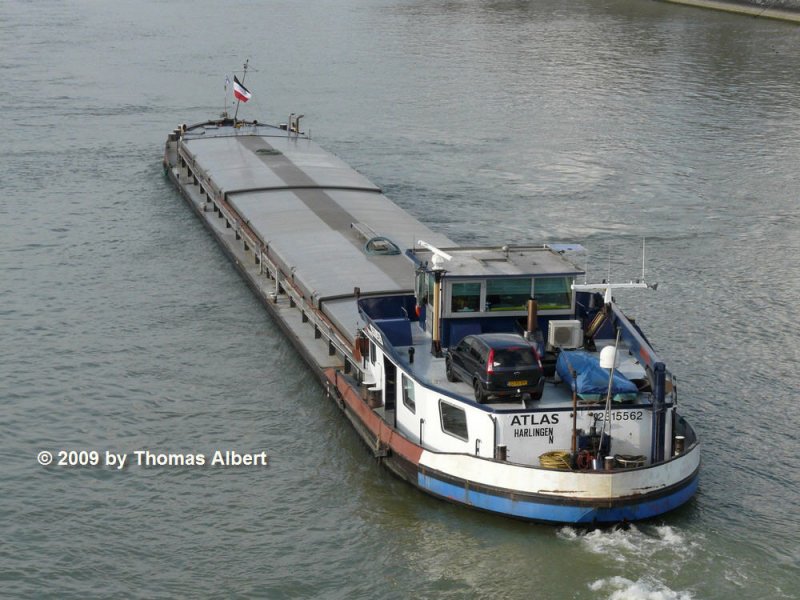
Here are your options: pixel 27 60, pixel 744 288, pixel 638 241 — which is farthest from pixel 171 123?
pixel 744 288

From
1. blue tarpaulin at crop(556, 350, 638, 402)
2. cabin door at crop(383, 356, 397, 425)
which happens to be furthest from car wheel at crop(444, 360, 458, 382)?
blue tarpaulin at crop(556, 350, 638, 402)

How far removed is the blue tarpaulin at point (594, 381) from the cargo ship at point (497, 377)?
28 millimetres

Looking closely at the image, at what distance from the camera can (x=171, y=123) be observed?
2542 inches

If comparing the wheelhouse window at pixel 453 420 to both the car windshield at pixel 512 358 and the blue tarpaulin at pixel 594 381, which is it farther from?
the blue tarpaulin at pixel 594 381

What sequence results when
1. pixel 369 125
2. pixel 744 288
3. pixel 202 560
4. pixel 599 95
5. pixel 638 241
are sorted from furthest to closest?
pixel 599 95, pixel 369 125, pixel 638 241, pixel 744 288, pixel 202 560

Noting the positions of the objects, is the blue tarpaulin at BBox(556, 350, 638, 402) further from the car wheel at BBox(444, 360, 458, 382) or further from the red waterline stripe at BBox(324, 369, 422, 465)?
the red waterline stripe at BBox(324, 369, 422, 465)

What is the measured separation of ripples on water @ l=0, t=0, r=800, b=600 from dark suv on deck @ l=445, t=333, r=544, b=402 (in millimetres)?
2634

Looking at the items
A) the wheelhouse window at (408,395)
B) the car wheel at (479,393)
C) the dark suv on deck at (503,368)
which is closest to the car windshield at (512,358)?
the dark suv on deck at (503,368)

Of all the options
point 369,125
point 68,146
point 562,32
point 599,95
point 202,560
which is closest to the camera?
point 202,560

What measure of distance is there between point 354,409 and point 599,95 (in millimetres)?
46148

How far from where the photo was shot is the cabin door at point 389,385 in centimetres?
2761

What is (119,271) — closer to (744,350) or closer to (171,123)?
(744,350)

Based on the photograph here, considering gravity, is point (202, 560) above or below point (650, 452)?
below

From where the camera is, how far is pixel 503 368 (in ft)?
80.7
